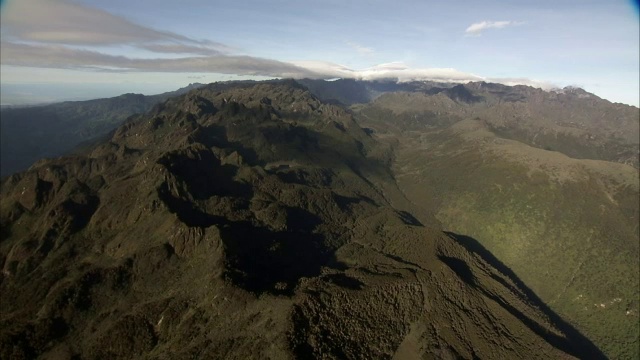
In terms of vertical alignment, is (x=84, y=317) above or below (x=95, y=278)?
below

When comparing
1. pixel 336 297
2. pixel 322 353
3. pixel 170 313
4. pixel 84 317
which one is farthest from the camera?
pixel 84 317

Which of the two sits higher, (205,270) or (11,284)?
(205,270)

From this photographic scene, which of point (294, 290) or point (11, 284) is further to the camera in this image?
point (11, 284)

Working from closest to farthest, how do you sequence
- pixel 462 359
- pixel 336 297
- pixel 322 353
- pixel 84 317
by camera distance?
pixel 322 353
pixel 462 359
pixel 336 297
pixel 84 317

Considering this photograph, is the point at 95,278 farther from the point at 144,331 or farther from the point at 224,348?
the point at 224,348

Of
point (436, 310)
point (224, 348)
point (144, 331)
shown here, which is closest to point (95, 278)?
point (144, 331)

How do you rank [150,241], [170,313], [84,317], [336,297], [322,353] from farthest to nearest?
[150,241] < [84,317] < [170,313] < [336,297] < [322,353]

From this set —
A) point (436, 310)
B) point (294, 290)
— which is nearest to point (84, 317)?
point (294, 290)

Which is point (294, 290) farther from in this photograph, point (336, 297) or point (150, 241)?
point (150, 241)

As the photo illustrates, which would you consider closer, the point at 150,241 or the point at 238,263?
the point at 238,263
